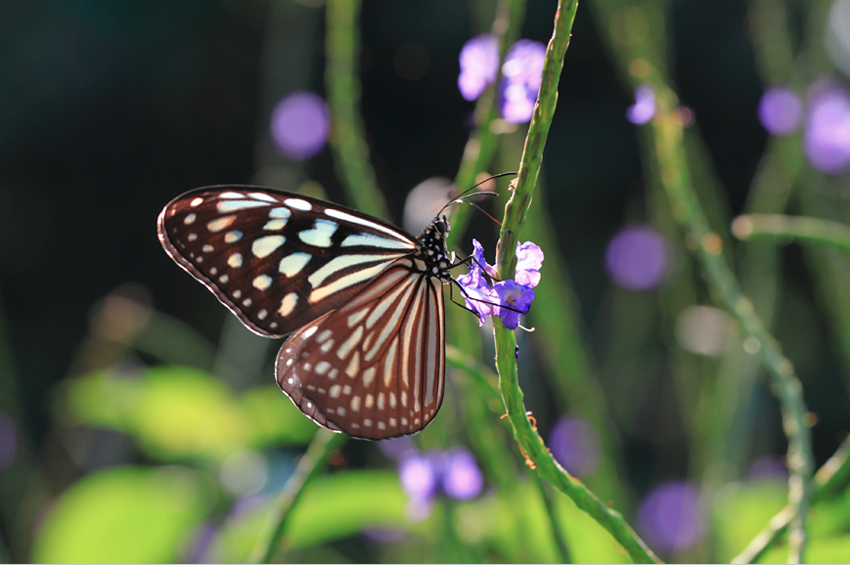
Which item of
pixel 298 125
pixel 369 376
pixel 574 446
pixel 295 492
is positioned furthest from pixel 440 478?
pixel 298 125

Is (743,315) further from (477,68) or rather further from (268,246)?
(268,246)

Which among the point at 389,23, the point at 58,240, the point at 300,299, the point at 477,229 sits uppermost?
the point at 389,23

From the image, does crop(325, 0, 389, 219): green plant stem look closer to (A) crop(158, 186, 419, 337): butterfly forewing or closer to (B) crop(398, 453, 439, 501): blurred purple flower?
(A) crop(158, 186, 419, 337): butterfly forewing

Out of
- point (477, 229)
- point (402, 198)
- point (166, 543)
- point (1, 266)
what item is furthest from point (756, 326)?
point (1, 266)

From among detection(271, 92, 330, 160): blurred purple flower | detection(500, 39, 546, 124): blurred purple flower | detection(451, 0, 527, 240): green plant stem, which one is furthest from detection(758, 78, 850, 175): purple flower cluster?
detection(271, 92, 330, 160): blurred purple flower

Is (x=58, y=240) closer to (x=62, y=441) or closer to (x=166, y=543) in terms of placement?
(x=62, y=441)

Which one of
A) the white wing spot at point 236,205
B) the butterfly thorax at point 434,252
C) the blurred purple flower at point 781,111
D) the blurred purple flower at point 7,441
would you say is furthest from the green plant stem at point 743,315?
the blurred purple flower at point 7,441
